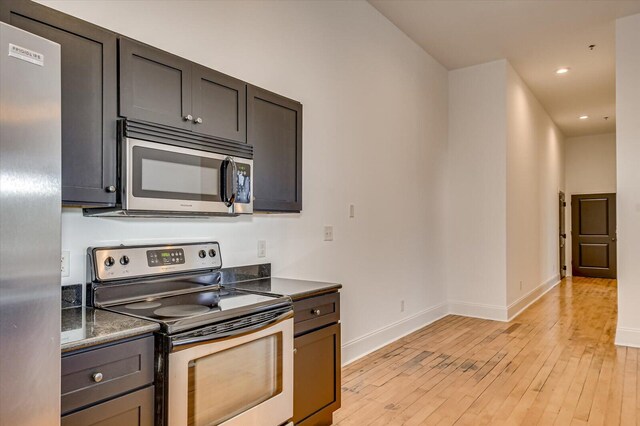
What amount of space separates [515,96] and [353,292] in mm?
3877

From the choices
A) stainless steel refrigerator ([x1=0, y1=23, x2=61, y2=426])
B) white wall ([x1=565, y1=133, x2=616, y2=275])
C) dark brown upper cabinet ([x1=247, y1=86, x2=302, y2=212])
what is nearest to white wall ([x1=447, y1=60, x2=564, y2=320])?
dark brown upper cabinet ([x1=247, y1=86, x2=302, y2=212])

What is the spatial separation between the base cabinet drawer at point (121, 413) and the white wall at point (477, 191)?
477 cm

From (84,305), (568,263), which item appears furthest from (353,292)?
(568,263)

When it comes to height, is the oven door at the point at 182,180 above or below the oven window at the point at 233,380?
above

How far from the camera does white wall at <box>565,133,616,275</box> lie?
961 centimetres

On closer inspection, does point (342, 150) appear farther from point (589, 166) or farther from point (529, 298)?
point (589, 166)

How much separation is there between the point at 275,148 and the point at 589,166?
963 centimetres

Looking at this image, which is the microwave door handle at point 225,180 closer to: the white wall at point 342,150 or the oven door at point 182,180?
the oven door at point 182,180

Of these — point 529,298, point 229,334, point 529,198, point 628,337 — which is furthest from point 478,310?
point 229,334

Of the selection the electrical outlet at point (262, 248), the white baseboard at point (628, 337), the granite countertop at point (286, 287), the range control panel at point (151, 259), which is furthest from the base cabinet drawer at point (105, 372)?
the white baseboard at point (628, 337)

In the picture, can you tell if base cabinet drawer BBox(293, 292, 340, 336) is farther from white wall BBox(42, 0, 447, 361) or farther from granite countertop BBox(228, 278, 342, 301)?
white wall BBox(42, 0, 447, 361)

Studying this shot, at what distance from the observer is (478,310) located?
5.52 m

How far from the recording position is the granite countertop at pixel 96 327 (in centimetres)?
139

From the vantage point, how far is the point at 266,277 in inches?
114
